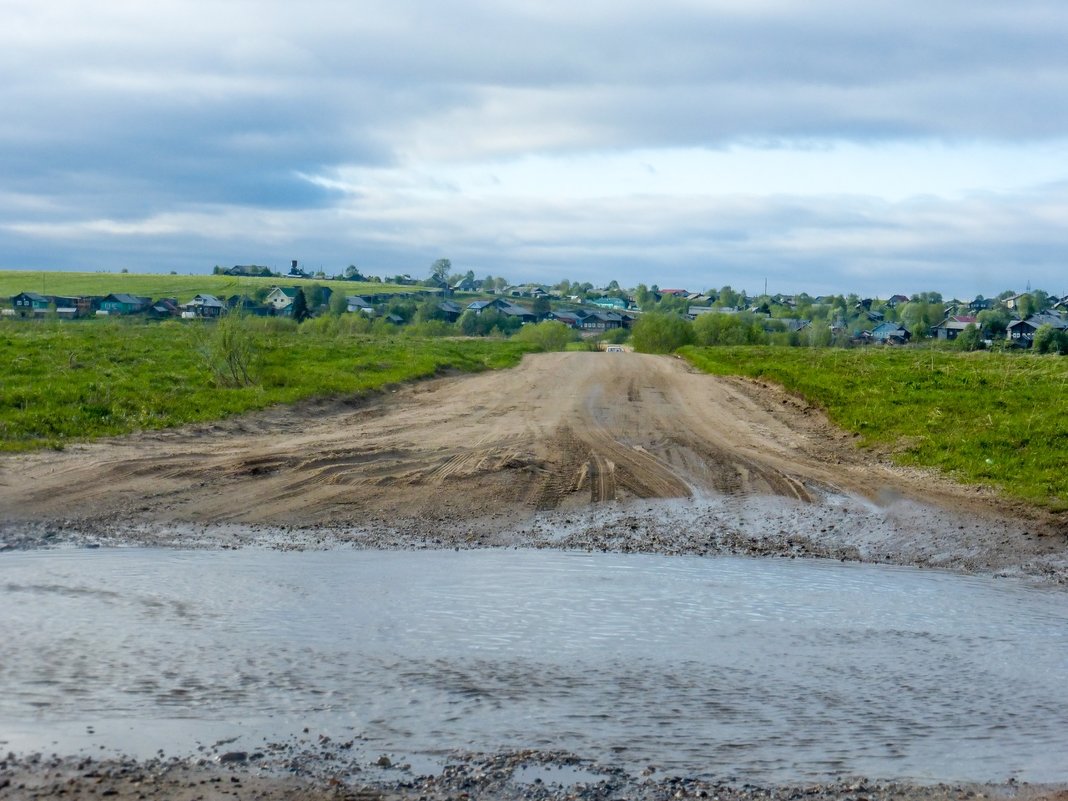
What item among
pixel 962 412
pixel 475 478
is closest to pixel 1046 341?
pixel 962 412

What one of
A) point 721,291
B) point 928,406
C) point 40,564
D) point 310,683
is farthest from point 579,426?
point 721,291

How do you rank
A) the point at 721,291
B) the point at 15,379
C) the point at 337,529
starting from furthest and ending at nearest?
1. the point at 721,291
2. the point at 15,379
3. the point at 337,529

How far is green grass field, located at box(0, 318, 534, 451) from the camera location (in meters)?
16.0

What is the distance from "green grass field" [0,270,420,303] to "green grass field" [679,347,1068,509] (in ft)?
263

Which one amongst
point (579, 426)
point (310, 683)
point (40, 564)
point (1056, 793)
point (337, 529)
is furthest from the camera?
point (579, 426)

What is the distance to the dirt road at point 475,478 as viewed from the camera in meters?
11.9

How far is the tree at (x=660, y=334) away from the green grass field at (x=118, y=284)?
1786 inches

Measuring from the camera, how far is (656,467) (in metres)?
15.2

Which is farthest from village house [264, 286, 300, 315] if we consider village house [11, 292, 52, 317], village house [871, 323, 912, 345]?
village house [871, 323, 912, 345]

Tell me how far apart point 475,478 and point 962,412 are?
10.0m

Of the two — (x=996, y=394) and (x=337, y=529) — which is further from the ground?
(x=996, y=394)

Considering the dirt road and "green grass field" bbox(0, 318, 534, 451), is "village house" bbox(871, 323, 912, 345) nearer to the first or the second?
"green grass field" bbox(0, 318, 534, 451)

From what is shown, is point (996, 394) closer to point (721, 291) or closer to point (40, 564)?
point (40, 564)

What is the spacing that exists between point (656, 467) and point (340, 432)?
17.6 feet
